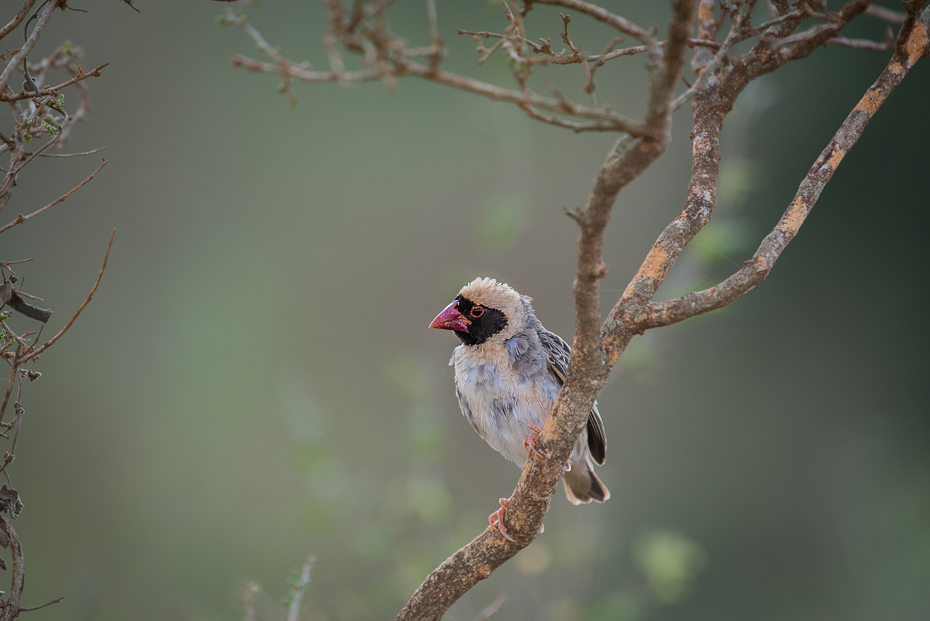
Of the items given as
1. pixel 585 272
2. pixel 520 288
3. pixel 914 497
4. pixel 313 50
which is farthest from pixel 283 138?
pixel 914 497

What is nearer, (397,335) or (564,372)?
(564,372)

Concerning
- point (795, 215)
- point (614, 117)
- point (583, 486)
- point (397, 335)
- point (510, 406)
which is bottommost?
point (397, 335)

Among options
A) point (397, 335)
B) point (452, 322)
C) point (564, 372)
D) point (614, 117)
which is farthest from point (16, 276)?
point (397, 335)

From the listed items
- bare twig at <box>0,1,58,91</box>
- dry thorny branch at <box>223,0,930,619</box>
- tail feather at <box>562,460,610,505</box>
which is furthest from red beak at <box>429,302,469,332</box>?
bare twig at <box>0,1,58,91</box>

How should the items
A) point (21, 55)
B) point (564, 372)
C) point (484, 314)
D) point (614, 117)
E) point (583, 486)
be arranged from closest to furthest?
point (614, 117) < point (21, 55) < point (564, 372) < point (484, 314) < point (583, 486)

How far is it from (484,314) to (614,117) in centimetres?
174

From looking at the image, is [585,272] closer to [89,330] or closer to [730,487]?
[730,487]

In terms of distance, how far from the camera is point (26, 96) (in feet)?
4.88

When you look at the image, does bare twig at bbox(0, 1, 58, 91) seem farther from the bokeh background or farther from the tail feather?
the bokeh background

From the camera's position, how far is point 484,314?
2875 mm

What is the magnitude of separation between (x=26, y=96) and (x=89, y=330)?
5250mm

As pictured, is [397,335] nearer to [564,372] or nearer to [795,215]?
[564,372]

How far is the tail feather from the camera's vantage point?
121 inches

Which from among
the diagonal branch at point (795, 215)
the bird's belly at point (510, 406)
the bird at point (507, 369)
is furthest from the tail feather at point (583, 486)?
the diagonal branch at point (795, 215)
